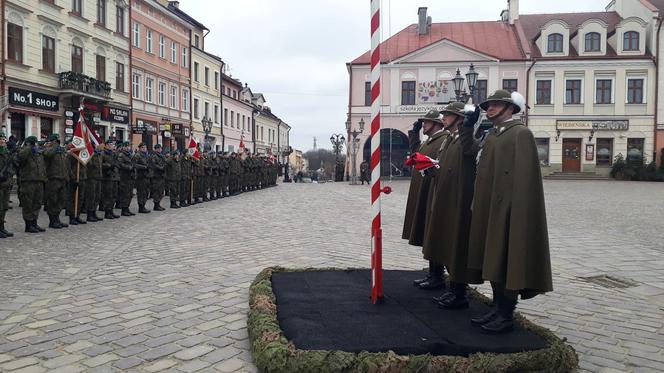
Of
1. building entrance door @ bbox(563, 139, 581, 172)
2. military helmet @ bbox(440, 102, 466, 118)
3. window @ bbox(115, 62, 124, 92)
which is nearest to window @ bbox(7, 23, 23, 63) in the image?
window @ bbox(115, 62, 124, 92)

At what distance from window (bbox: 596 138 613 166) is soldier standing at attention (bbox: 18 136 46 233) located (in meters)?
40.4

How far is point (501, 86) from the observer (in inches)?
1602

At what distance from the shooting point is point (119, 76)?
32000 mm

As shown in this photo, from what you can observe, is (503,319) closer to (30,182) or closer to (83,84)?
(30,182)

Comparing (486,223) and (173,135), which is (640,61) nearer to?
(173,135)

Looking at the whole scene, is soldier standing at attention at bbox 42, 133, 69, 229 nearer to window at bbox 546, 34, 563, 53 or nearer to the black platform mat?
the black platform mat

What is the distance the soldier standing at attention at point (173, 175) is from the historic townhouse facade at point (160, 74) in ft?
51.2

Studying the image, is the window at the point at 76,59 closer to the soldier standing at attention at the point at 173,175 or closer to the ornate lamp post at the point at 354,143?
the soldier standing at attention at the point at 173,175

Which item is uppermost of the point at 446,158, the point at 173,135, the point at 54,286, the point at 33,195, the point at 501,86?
the point at 501,86

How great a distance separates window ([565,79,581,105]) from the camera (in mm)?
41062

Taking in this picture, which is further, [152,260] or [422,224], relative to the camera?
[152,260]

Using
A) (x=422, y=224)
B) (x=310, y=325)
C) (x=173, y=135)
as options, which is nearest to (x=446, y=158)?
(x=422, y=224)

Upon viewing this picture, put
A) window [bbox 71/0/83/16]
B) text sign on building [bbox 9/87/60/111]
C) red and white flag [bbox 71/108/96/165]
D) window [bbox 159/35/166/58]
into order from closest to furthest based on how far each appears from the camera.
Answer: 1. red and white flag [bbox 71/108/96/165]
2. text sign on building [bbox 9/87/60/111]
3. window [bbox 71/0/83/16]
4. window [bbox 159/35/166/58]

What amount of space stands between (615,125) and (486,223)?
4162cm
